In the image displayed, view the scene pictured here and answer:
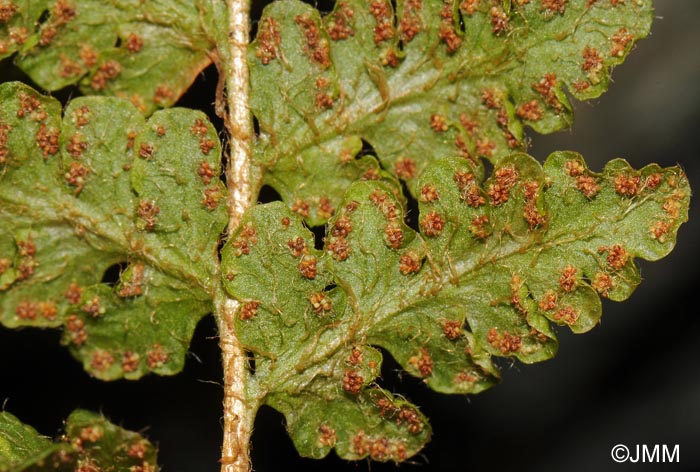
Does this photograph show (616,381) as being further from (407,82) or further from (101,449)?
(101,449)

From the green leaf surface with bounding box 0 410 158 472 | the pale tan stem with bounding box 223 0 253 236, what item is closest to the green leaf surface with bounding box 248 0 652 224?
the pale tan stem with bounding box 223 0 253 236

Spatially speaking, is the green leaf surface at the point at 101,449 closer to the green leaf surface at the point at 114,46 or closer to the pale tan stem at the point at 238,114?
the pale tan stem at the point at 238,114

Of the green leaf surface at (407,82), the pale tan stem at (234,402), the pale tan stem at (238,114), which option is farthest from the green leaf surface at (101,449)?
the green leaf surface at (407,82)

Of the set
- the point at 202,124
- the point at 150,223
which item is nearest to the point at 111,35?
the point at 202,124

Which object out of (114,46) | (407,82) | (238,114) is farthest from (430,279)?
(114,46)

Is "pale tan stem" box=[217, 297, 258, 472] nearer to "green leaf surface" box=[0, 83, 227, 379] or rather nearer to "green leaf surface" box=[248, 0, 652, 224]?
"green leaf surface" box=[0, 83, 227, 379]
